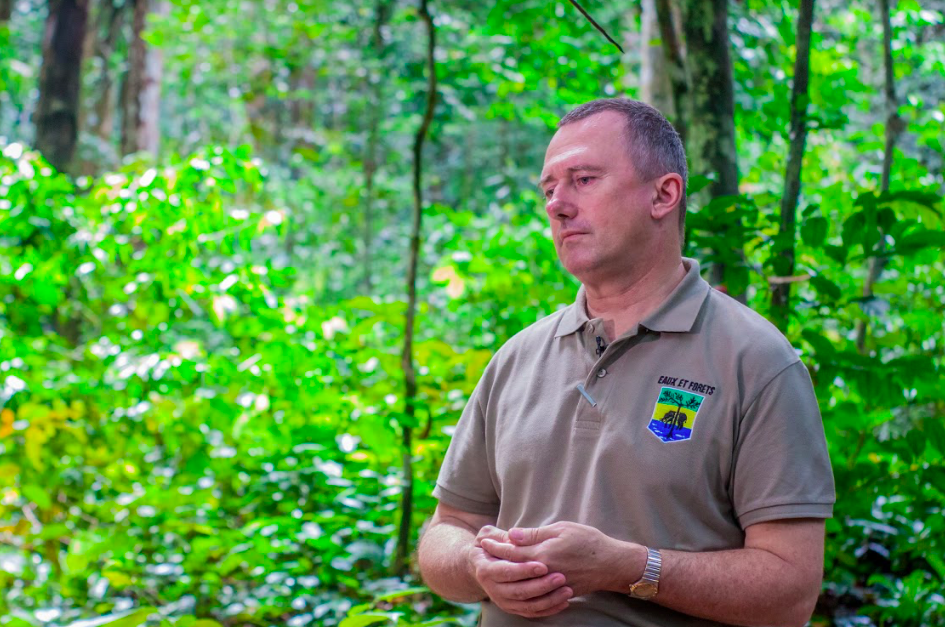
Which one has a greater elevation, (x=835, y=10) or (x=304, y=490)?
(x=835, y=10)

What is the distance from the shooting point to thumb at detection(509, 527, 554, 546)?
4.51 feet

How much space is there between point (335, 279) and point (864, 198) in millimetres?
7897

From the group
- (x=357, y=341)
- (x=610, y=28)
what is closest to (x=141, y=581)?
(x=357, y=341)

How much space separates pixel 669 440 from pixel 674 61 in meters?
1.98

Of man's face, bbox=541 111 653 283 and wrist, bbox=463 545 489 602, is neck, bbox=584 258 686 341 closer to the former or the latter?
man's face, bbox=541 111 653 283

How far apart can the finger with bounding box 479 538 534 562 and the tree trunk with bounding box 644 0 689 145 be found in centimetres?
204

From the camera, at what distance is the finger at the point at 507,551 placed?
54.6 inches

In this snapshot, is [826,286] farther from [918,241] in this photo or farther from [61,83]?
[61,83]

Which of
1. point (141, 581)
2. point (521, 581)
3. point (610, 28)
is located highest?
point (610, 28)

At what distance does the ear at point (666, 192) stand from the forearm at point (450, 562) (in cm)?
76

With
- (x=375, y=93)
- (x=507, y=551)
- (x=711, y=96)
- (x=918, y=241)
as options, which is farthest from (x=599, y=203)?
(x=375, y=93)

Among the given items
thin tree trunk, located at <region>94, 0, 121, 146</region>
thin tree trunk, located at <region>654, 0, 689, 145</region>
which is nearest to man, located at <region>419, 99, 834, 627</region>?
thin tree trunk, located at <region>654, 0, 689, 145</region>

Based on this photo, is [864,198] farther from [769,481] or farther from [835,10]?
[835,10]

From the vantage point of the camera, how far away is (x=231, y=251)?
389 centimetres
